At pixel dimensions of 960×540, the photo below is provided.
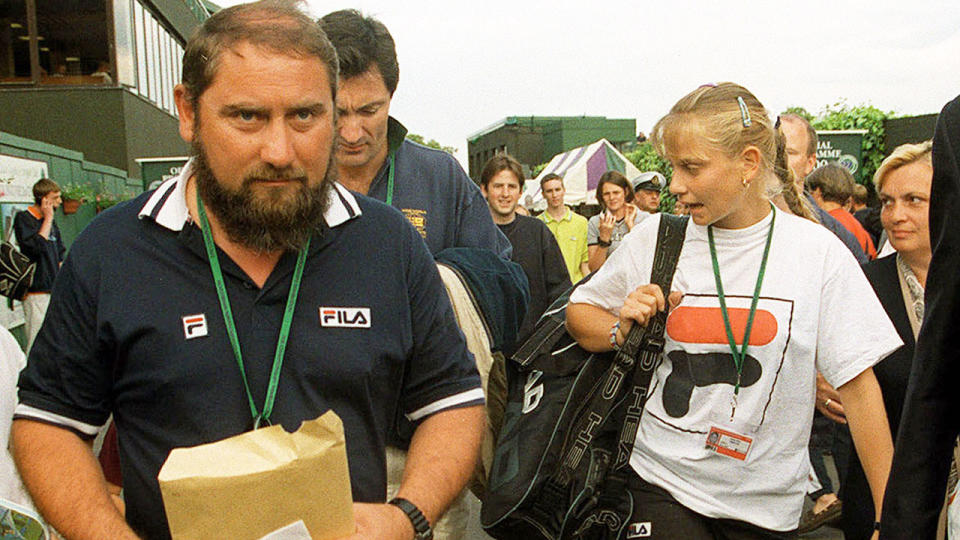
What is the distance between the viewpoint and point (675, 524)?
8.04 ft

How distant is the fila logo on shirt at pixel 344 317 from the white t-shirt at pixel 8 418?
74 centimetres

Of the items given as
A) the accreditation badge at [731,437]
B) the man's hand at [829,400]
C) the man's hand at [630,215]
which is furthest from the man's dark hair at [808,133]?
the man's hand at [630,215]

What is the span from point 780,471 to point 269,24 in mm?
1894

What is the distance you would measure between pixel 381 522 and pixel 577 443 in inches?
36.9

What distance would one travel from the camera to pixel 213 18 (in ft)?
5.95

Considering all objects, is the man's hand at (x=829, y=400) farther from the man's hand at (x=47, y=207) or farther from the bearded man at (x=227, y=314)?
the man's hand at (x=47, y=207)

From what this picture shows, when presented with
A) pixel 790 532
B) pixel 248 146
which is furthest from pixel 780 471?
pixel 248 146

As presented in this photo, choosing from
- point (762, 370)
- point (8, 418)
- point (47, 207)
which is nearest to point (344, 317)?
point (8, 418)

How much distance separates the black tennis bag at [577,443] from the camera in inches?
97.7

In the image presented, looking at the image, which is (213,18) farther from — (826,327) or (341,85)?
(826,327)

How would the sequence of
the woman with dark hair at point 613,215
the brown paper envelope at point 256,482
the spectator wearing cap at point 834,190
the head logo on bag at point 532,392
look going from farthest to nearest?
the woman with dark hair at point 613,215 → the spectator wearing cap at point 834,190 → the head logo on bag at point 532,392 → the brown paper envelope at point 256,482

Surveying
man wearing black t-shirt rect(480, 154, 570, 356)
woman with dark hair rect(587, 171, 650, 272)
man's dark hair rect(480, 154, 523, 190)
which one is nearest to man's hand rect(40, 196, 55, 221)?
man's dark hair rect(480, 154, 523, 190)

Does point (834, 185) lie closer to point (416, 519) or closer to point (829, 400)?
point (829, 400)

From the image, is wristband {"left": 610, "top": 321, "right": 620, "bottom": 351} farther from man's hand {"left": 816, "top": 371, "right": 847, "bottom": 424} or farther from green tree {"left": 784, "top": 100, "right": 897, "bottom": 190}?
green tree {"left": 784, "top": 100, "right": 897, "bottom": 190}
